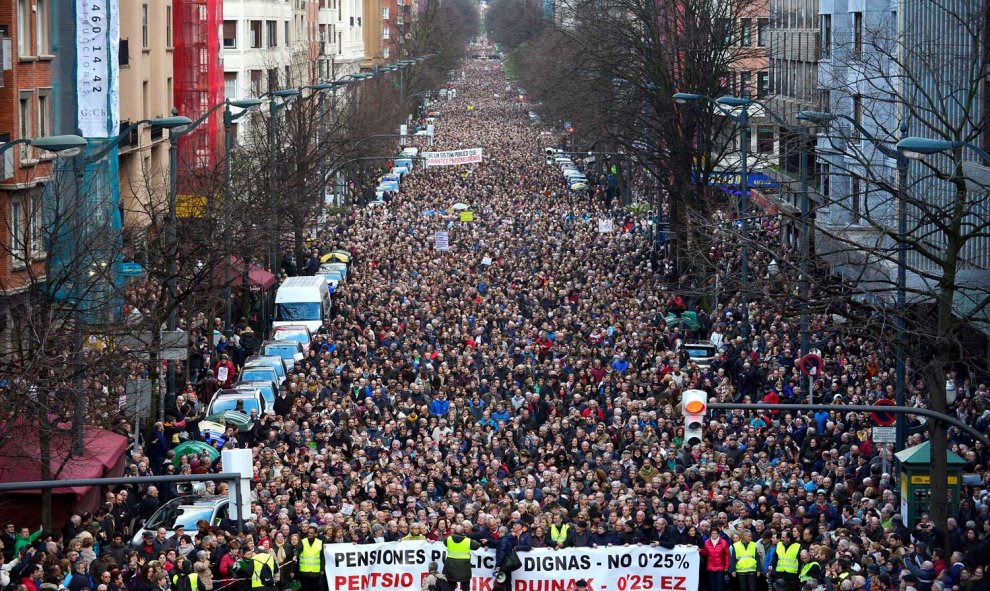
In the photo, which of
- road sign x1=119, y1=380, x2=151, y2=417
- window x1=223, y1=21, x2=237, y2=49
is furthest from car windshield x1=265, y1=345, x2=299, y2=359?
window x1=223, y1=21, x2=237, y2=49

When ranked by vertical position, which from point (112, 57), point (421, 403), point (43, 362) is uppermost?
point (112, 57)

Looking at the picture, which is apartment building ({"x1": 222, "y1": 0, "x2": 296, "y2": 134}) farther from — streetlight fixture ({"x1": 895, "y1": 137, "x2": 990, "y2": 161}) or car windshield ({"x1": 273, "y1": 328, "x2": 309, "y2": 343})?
streetlight fixture ({"x1": 895, "y1": 137, "x2": 990, "y2": 161})

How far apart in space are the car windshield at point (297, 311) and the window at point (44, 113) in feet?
24.4

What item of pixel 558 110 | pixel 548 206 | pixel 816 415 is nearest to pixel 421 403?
pixel 816 415

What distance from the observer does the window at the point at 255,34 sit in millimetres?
84188

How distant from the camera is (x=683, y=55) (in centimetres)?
5806

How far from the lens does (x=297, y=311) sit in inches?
1695

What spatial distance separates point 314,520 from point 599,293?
23.8 meters

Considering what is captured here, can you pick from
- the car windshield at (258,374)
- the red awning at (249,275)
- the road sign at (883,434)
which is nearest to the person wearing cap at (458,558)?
the road sign at (883,434)

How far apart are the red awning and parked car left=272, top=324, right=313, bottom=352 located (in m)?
1.68

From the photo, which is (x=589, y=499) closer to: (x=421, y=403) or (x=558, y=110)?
(x=421, y=403)

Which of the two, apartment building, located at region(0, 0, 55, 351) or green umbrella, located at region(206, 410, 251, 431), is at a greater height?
apartment building, located at region(0, 0, 55, 351)

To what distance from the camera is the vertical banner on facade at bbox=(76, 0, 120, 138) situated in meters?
42.2

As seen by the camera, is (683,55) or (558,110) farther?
(558,110)
